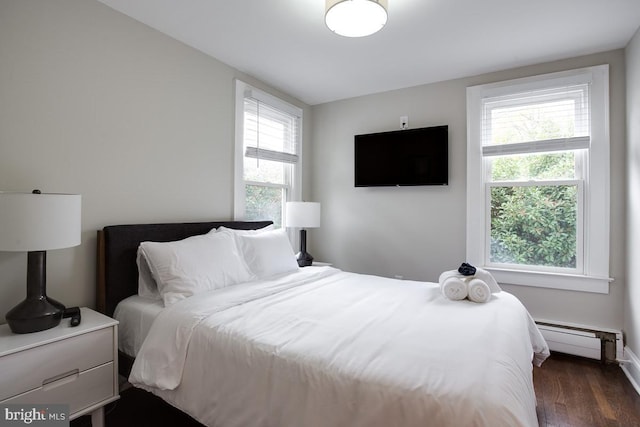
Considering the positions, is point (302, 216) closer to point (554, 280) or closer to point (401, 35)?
point (401, 35)

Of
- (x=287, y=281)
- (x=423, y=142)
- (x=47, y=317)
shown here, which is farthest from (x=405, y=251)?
(x=47, y=317)

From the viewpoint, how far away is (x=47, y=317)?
1530 millimetres

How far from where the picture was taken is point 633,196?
245 cm

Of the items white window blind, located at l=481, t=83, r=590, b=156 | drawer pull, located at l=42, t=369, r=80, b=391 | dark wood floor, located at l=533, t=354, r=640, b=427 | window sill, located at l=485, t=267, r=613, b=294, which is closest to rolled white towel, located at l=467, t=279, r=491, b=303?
dark wood floor, located at l=533, t=354, r=640, b=427

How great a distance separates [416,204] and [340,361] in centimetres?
257

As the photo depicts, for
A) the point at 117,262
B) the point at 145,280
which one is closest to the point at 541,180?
the point at 145,280

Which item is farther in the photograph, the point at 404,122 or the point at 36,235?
the point at 404,122

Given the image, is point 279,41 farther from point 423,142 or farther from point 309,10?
point 423,142

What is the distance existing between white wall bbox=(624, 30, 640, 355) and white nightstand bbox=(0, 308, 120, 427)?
357 cm

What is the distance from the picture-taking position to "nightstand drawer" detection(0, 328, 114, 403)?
1320 millimetres

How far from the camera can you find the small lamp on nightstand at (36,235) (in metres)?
1.40

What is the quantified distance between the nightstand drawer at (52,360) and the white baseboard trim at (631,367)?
3.46 metres

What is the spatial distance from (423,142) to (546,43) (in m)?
1.27

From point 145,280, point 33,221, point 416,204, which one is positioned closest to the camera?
point 33,221
